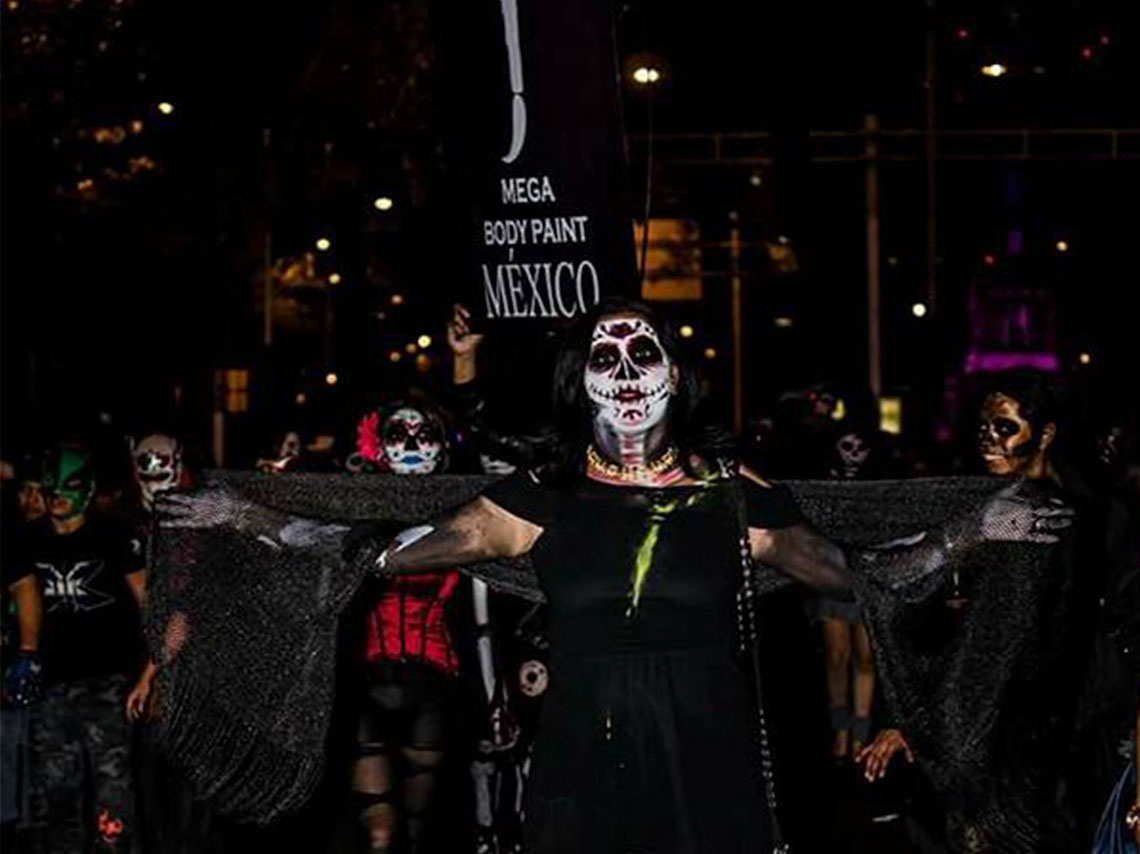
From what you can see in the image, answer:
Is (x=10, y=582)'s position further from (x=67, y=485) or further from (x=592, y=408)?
(x=592, y=408)

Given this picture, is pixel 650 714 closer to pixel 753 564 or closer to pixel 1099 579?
pixel 753 564

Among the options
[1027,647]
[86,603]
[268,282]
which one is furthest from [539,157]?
[268,282]

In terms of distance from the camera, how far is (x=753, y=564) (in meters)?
6.88

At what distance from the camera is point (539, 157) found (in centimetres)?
908

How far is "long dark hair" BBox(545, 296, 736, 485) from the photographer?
6.91m

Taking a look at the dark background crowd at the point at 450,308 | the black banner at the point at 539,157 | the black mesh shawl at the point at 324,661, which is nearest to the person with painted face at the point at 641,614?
the dark background crowd at the point at 450,308

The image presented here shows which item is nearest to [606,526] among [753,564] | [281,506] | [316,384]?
[753,564]

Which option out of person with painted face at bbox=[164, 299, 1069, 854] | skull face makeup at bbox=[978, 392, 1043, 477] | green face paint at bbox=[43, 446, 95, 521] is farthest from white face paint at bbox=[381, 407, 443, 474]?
person with painted face at bbox=[164, 299, 1069, 854]

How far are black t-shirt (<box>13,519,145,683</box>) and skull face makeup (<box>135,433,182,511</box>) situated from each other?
24.8 inches

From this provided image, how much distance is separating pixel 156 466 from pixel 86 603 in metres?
1.00

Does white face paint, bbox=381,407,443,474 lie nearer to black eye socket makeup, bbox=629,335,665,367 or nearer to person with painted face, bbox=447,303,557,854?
person with painted face, bbox=447,303,557,854

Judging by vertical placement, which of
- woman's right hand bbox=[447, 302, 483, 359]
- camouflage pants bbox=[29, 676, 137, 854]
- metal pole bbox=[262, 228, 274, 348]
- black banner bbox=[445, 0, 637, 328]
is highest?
metal pole bbox=[262, 228, 274, 348]

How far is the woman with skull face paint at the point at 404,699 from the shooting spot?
A: 382 inches

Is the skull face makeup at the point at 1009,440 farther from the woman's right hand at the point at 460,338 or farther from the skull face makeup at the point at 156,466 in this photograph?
the skull face makeup at the point at 156,466
